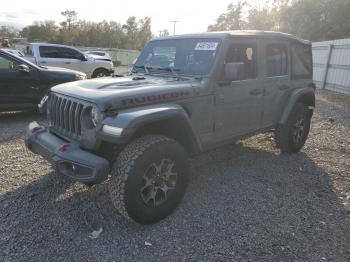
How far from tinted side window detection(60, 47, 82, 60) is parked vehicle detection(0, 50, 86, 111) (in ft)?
17.0

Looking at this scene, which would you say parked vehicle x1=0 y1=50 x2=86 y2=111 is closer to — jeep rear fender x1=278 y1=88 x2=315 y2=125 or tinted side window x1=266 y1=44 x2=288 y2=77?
tinted side window x1=266 y1=44 x2=288 y2=77

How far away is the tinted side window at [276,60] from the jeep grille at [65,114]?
270 centimetres

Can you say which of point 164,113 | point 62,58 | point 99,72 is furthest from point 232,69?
point 99,72

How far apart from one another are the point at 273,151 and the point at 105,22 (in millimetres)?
67209

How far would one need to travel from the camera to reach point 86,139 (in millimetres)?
3129

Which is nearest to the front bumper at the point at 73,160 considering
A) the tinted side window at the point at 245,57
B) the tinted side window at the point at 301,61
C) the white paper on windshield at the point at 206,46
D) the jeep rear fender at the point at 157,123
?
the jeep rear fender at the point at 157,123

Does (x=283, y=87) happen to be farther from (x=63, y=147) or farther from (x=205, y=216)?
(x=63, y=147)

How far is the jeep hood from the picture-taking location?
3.09m

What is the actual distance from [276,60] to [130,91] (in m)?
2.58

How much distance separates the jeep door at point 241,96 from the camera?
396 centimetres

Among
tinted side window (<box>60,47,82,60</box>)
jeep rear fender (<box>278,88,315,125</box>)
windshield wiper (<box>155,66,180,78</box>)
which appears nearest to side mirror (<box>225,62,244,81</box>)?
windshield wiper (<box>155,66,180,78</box>)

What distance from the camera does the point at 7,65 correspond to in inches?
280

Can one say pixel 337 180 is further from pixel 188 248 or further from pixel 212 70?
pixel 188 248

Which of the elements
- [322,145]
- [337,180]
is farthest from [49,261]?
[322,145]
